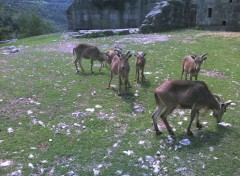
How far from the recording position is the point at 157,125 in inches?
323

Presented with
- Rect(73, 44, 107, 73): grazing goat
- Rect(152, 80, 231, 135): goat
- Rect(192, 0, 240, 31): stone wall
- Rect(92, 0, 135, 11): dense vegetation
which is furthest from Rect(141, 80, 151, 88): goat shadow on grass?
Rect(92, 0, 135, 11): dense vegetation

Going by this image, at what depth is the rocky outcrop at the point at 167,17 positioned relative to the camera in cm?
2875

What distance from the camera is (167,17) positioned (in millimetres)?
29391

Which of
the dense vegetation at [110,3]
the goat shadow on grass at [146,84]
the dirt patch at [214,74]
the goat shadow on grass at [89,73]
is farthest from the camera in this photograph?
the dense vegetation at [110,3]

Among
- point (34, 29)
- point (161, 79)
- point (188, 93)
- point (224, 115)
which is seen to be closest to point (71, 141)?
point (188, 93)

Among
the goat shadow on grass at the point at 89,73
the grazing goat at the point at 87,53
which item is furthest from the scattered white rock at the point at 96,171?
the grazing goat at the point at 87,53

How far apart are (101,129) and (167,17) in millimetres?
23192

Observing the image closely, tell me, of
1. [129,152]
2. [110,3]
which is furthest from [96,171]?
[110,3]

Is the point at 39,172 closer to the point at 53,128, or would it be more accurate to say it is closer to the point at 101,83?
the point at 53,128

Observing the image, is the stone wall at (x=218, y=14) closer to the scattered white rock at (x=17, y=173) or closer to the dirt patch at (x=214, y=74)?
the dirt patch at (x=214, y=74)

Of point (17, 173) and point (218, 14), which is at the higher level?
point (218, 14)

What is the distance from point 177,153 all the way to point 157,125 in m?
1.35

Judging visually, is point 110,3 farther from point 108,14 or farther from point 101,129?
point 101,129

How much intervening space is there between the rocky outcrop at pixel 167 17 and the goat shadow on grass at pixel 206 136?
21614 mm
